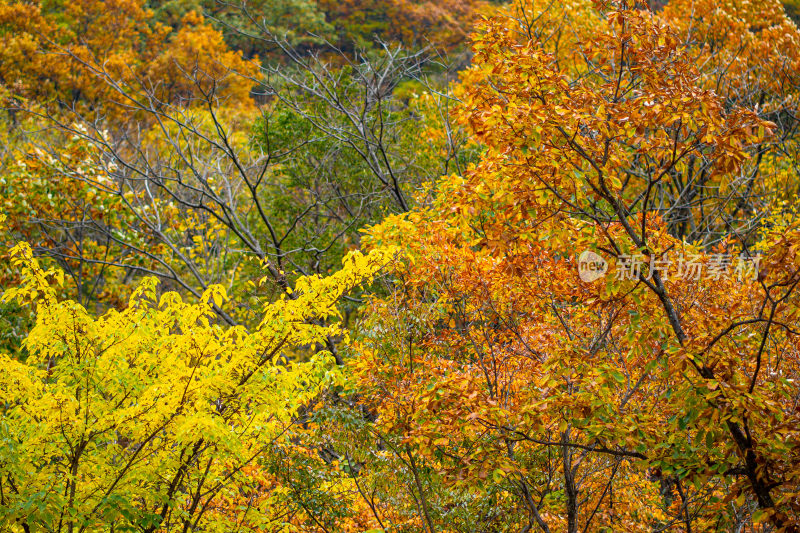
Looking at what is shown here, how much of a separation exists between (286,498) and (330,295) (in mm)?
2407

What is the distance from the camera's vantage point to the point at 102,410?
14.9 feet

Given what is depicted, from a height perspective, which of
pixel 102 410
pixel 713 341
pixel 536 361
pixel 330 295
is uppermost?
pixel 713 341

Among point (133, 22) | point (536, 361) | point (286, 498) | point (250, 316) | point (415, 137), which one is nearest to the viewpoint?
point (536, 361)

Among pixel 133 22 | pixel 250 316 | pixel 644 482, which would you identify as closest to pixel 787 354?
pixel 644 482

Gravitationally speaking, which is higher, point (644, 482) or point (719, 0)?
point (719, 0)

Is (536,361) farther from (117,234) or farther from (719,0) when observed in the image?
(719,0)
